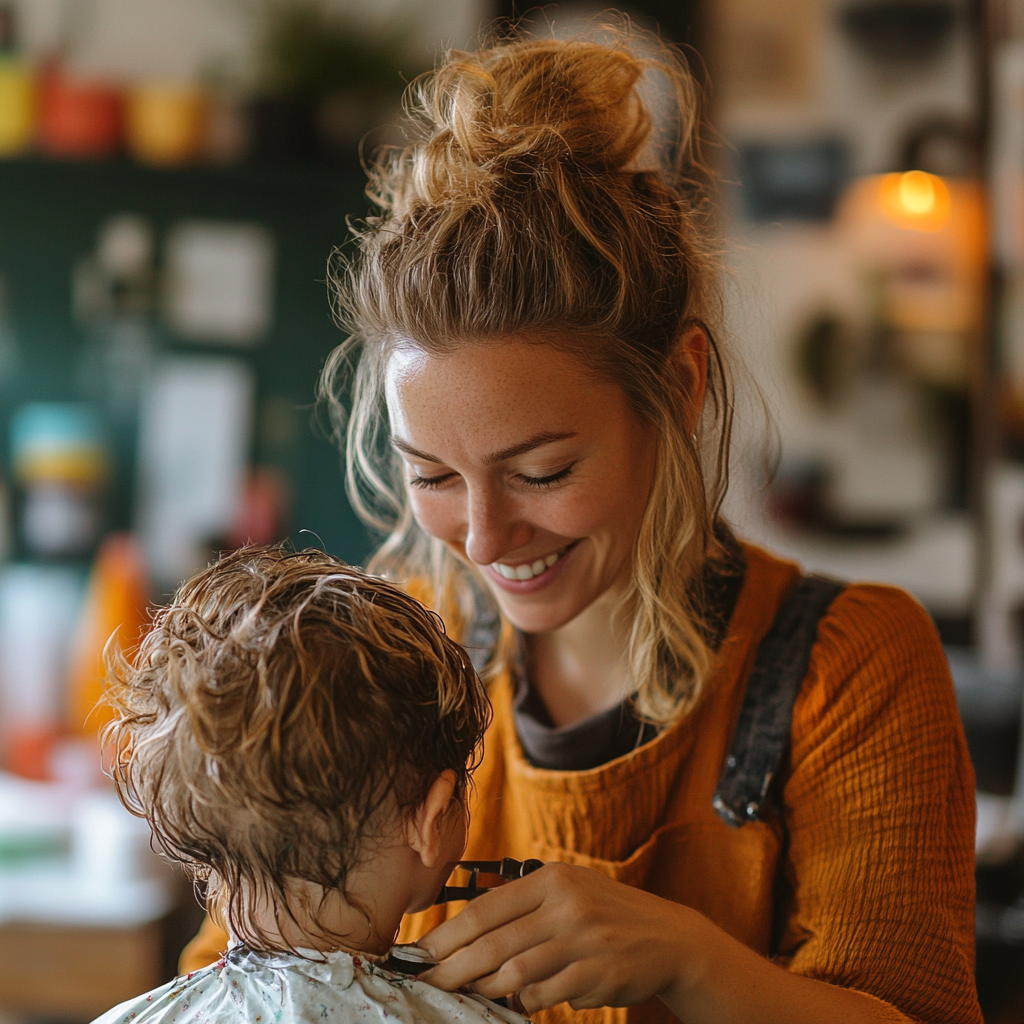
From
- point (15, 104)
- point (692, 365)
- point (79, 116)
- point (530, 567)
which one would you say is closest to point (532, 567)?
point (530, 567)

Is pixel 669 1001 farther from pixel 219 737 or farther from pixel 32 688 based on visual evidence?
pixel 32 688

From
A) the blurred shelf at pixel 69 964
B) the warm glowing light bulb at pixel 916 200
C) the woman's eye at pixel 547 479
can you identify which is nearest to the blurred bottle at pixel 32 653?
the blurred shelf at pixel 69 964

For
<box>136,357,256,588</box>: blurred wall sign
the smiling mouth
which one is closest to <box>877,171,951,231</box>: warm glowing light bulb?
<box>136,357,256,588</box>: blurred wall sign

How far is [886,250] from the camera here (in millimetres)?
3004

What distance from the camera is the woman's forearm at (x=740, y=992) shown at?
0.86m

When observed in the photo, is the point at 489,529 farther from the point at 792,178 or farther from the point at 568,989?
the point at 792,178

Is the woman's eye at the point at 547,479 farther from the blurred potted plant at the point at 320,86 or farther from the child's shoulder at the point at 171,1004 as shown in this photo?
the blurred potted plant at the point at 320,86

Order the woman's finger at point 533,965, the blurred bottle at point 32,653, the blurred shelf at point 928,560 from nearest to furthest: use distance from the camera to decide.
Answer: the woman's finger at point 533,965 < the blurred bottle at point 32,653 < the blurred shelf at point 928,560

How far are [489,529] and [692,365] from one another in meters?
0.26

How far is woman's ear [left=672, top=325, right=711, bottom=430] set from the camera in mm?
1060

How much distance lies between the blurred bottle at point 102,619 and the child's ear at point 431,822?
1947 mm

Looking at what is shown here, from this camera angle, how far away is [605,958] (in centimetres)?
82

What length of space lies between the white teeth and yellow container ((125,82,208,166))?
82.4 inches

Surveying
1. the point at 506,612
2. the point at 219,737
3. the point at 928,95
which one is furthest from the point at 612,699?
the point at 928,95
